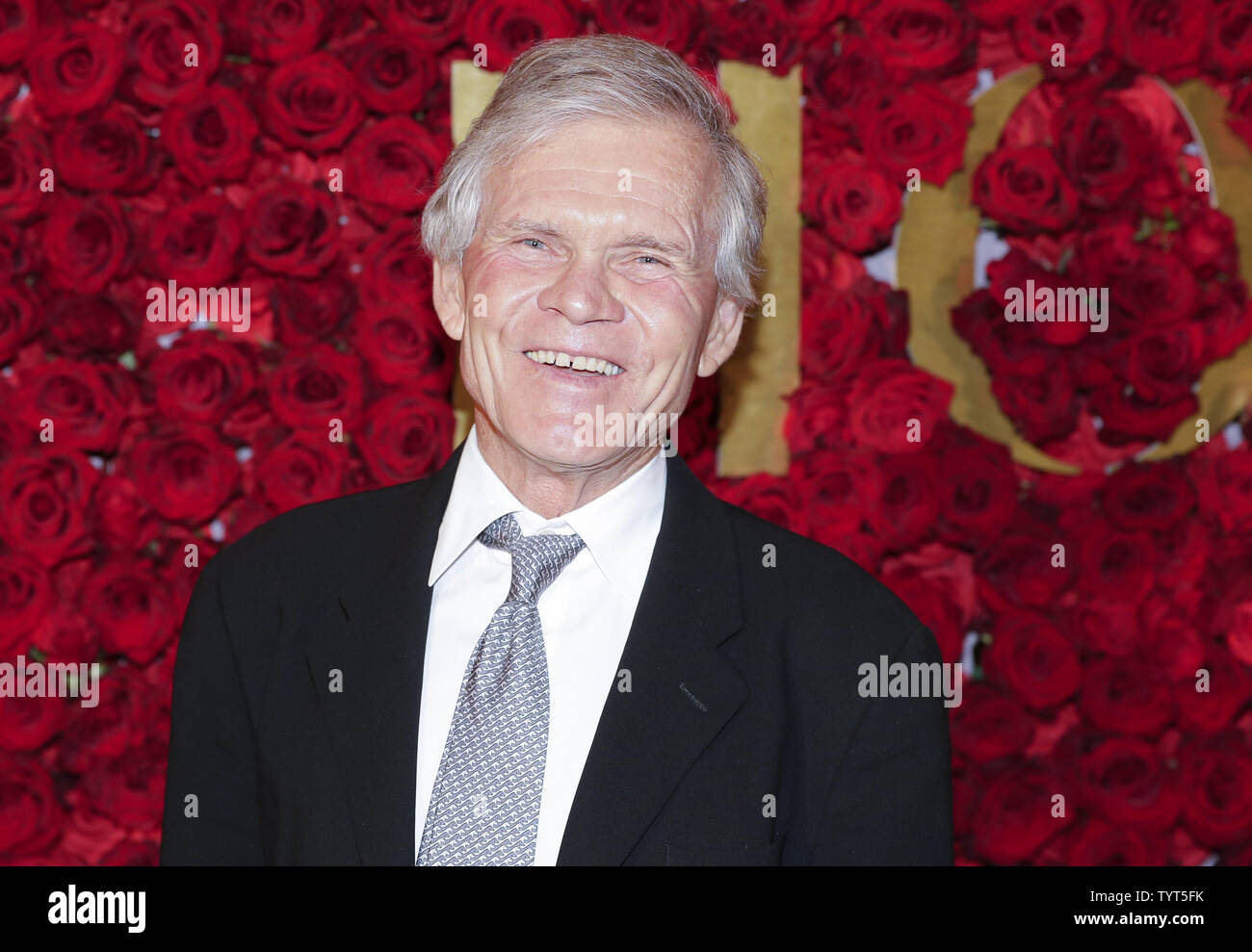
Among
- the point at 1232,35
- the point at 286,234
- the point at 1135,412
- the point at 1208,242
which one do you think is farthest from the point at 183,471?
the point at 1232,35

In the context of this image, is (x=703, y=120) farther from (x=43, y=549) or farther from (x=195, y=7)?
(x=43, y=549)

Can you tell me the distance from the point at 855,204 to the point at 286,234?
1.04 m

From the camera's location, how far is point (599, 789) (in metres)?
1.37

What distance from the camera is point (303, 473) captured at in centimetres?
230

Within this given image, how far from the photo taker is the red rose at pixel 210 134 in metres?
2.28

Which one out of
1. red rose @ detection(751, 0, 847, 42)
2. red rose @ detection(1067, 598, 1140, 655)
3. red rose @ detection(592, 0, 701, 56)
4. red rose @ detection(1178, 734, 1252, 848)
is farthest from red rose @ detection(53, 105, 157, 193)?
red rose @ detection(1178, 734, 1252, 848)

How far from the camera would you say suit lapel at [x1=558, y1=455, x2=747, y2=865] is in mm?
1361

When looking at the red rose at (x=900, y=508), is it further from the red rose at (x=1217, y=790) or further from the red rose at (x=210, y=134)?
the red rose at (x=210, y=134)

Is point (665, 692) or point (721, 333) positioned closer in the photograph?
point (665, 692)

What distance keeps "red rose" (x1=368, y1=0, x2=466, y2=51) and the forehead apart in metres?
0.93

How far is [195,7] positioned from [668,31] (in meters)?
0.85

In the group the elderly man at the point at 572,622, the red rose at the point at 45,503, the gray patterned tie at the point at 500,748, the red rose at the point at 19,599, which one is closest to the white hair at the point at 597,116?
the elderly man at the point at 572,622

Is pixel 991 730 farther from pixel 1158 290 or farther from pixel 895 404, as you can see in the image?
pixel 1158 290
